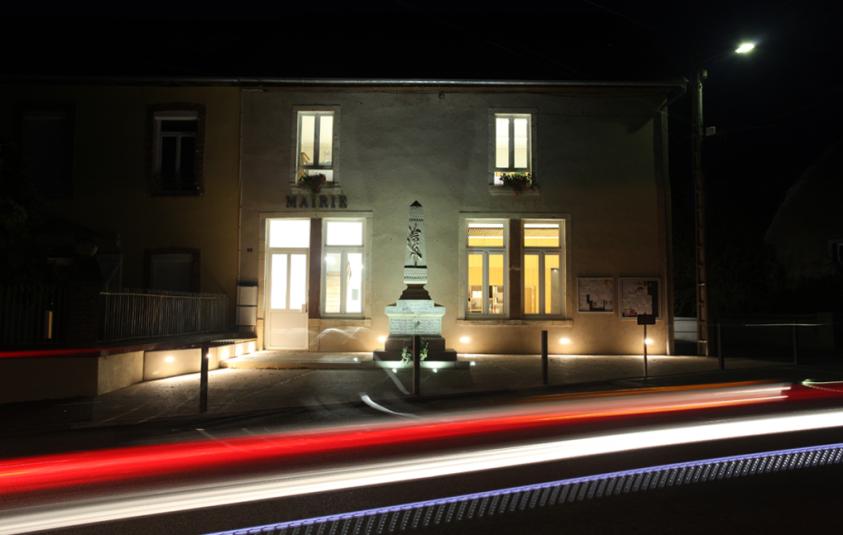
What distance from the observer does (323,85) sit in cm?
1669

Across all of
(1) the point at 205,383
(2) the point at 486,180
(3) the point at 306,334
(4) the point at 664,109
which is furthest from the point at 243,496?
(4) the point at 664,109

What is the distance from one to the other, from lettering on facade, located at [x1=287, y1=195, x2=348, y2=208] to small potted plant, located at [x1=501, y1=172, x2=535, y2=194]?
4323 mm

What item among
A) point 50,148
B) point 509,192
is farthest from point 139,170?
point 509,192

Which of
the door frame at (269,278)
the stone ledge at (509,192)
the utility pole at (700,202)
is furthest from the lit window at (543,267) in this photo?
the door frame at (269,278)

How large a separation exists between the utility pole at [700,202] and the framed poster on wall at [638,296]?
1.10 m

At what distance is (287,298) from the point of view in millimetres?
16734

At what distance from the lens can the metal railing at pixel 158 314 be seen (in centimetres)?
1084

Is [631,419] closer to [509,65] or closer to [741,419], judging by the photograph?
[741,419]

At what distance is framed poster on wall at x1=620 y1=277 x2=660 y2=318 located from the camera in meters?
16.4

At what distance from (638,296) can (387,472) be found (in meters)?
13.1

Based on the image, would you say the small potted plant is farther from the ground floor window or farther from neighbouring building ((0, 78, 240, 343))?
neighbouring building ((0, 78, 240, 343))

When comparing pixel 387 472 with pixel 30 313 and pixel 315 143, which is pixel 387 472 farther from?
pixel 315 143

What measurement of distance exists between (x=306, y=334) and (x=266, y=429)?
9.07 m

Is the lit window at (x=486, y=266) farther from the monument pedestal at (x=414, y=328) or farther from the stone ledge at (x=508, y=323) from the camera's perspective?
the monument pedestal at (x=414, y=328)
